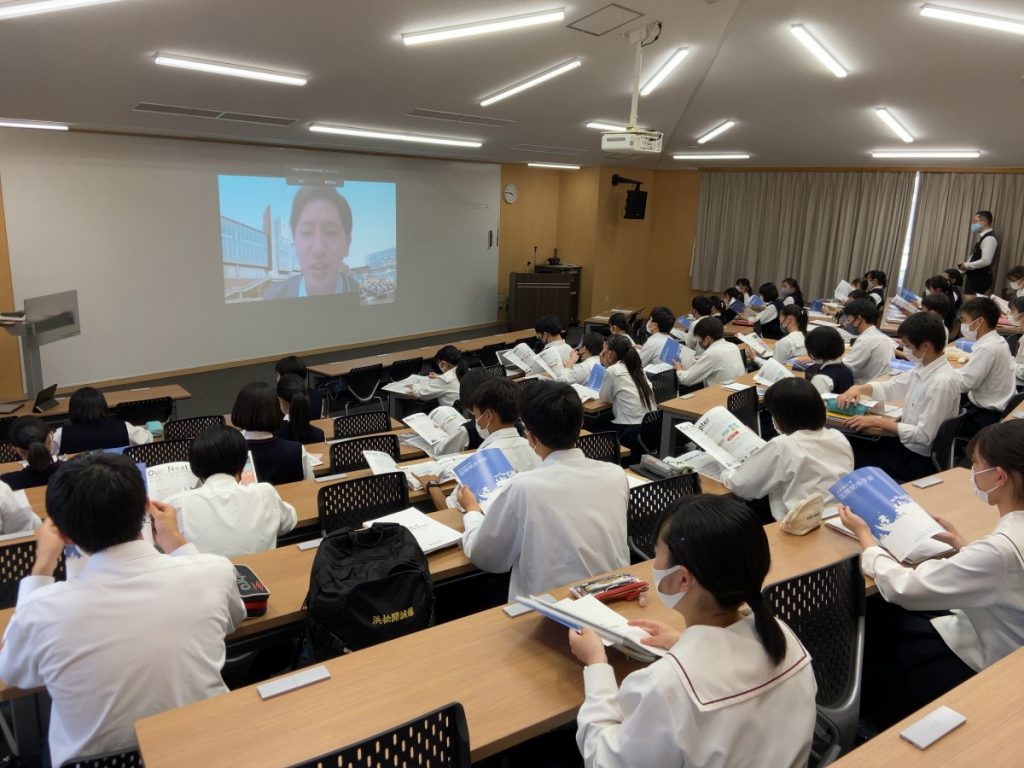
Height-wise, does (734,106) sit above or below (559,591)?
above

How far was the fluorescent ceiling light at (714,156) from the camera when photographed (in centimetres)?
1181

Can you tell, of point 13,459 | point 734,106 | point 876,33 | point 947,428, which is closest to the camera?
point 947,428

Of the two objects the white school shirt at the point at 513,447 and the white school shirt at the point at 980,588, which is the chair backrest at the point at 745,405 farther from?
the white school shirt at the point at 980,588

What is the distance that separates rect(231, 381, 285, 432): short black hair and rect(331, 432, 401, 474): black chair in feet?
1.50

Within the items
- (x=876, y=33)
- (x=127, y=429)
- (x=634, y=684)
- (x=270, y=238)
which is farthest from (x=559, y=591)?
(x=270, y=238)

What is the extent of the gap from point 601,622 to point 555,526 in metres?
0.51

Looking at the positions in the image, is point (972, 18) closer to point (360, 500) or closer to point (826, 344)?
point (826, 344)

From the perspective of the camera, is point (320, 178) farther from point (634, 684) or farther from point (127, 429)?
point (634, 684)

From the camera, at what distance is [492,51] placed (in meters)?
5.68

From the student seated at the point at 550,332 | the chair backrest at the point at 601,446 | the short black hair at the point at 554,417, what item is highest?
the short black hair at the point at 554,417

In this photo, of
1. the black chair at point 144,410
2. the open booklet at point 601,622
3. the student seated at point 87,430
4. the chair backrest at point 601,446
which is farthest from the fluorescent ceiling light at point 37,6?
the open booklet at point 601,622

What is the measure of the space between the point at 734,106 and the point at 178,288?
7175 mm

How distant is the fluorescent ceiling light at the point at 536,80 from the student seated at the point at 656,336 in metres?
2.41

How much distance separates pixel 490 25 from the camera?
4.99m
